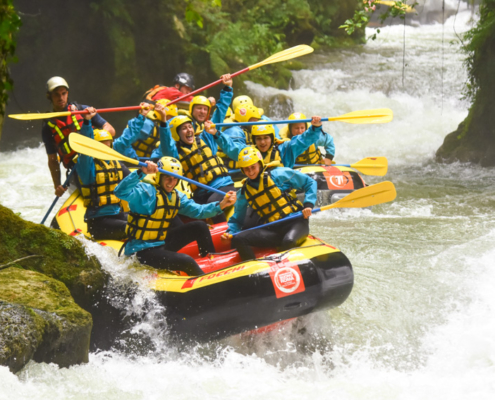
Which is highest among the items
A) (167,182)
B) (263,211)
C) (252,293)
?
(167,182)

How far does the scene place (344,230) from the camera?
22.9ft

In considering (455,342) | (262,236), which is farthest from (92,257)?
(455,342)

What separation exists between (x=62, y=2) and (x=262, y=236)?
29.1ft

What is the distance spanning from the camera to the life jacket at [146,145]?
662 centimetres

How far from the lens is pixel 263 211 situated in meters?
4.64

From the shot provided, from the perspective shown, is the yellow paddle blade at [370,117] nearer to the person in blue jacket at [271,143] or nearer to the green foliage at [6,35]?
the person in blue jacket at [271,143]

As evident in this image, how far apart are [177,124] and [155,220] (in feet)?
4.97

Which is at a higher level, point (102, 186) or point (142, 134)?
point (142, 134)

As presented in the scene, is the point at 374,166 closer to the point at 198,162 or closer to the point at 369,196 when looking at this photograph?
the point at 369,196

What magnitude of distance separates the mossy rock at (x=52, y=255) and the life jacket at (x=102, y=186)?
1.16m

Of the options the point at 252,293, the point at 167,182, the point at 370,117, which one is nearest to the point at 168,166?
the point at 167,182

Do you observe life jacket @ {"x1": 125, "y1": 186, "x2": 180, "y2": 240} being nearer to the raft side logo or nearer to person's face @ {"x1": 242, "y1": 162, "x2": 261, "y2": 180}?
person's face @ {"x1": 242, "y1": 162, "x2": 261, "y2": 180}

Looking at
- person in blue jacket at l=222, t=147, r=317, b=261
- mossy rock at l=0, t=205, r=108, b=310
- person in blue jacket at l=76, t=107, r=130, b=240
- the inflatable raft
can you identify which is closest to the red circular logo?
the inflatable raft

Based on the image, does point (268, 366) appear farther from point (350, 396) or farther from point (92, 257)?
point (92, 257)
